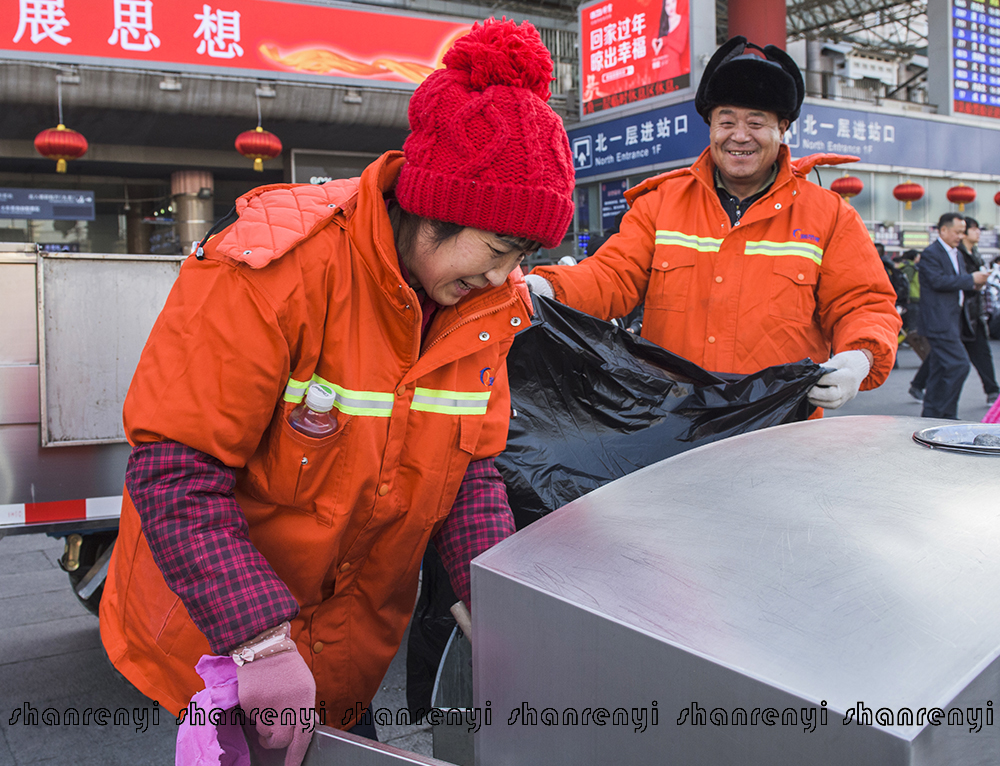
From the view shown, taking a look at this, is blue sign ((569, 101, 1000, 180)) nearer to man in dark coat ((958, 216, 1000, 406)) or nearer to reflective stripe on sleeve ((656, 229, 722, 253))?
man in dark coat ((958, 216, 1000, 406))

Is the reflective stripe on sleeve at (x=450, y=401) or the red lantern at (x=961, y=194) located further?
the red lantern at (x=961, y=194)

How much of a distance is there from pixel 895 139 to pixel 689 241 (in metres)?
13.1

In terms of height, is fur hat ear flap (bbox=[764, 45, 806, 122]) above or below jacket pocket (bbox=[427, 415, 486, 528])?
above

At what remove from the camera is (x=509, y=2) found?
583 inches

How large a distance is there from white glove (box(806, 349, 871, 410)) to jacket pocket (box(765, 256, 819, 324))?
0.75ft

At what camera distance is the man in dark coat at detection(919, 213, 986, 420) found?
5.79 meters

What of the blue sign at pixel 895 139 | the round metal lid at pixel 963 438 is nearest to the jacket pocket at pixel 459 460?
the round metal lid at pixel 963 438

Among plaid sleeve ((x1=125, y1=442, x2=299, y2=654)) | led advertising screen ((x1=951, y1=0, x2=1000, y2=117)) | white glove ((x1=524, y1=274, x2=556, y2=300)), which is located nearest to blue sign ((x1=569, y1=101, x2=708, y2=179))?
led advertising screen ((x1=951, y1=0, x2=1000, y2=117))

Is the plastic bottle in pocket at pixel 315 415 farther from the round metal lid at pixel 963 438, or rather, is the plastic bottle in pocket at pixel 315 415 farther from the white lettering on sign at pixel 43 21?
the white lettering on sign at pixel 43 21

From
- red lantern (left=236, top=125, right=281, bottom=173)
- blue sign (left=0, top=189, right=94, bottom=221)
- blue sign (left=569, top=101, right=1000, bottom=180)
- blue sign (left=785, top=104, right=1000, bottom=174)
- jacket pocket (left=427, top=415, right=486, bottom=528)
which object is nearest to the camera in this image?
jacket pocket (left=427, top=415, right=486, bottom=528)

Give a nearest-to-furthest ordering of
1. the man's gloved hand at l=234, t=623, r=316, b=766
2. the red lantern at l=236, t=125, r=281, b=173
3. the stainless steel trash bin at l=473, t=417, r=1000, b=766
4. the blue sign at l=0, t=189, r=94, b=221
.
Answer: the stainless steel trash bin at l=473, t=417, r=1000, b=766 < the man's gloved hand at l=234, t=623, r=316, b=766 < the red lantern at l=236, t=125, r=281, b=173 < the blue sign at l=0, t=189, r=94, b=221

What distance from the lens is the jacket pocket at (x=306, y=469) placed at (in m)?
1.05

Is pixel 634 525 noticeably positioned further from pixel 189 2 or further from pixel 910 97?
pixel 910 97

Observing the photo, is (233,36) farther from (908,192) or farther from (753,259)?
(908,192)
